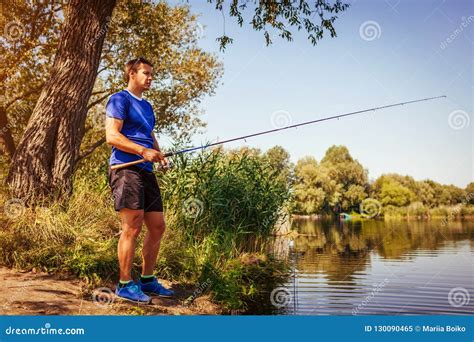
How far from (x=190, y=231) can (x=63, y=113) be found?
2.49 metres

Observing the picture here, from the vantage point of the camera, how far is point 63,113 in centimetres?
638

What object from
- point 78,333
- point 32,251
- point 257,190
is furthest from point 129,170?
point 257,190

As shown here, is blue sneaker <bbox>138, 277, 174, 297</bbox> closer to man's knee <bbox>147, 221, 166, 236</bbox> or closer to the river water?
man's knee <bbox>147, 221, 166, 236</bbox>

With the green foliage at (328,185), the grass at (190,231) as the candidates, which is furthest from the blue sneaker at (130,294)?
the green foliage at (328,185)

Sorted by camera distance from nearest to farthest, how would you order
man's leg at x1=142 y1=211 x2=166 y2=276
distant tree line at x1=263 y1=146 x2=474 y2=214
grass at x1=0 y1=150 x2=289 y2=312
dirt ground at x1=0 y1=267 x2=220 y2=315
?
dirt ground at x1=0 y1=267 x2=220 y2=315
man's leg at x1=142 y1=211 x2=166 y2=276
grass at x1=0 y1=150 x2=289 y2=312
distant tree line at x1=263 y1=146 x2=474 y2=214

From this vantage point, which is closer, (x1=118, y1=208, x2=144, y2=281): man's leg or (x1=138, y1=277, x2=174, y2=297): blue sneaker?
(x1=118, y1=208, x2=144, y2=281): man's leg

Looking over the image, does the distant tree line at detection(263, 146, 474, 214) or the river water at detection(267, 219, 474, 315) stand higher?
the distant tree line at detection(263, 146, 474, 214)

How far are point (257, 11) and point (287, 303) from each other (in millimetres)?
5631

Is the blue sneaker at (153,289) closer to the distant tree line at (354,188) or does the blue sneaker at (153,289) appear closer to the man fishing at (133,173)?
the man fishing at (133,173)

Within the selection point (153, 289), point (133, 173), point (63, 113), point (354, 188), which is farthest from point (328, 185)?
point (133, 173)

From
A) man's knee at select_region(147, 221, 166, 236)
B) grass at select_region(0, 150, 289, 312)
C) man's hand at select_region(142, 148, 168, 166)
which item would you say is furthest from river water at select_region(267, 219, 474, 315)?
man's hand at select_region(142, 148, 168, 166)

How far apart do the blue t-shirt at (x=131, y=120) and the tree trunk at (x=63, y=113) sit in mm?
2273

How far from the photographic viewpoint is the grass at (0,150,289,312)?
5.22 metres

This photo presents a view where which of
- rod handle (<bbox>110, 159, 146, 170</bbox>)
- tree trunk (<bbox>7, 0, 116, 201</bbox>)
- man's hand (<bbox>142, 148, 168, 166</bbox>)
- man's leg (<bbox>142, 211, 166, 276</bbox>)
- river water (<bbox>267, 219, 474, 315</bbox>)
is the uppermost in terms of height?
tree trunk (<bbox>7, 0, 116, 201</bbox>)
